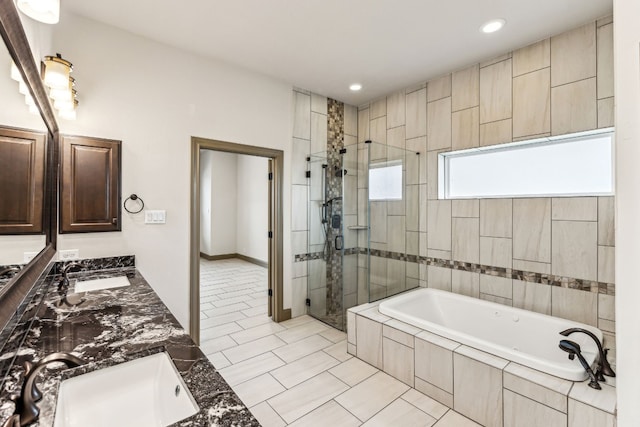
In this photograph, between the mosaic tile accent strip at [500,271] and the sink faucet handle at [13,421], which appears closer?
the sink faucet handle at [13,421]

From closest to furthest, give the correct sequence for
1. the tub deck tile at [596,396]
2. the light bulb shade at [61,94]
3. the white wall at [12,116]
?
the white wall at [12,116], the tub deck tile at [596,396], the light bulb shade at [61,94]

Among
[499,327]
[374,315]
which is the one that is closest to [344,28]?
[374,315]

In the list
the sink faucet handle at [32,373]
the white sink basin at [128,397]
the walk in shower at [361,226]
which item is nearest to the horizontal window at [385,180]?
the walk in shower at [361,226]

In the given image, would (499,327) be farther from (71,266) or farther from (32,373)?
(71,266)

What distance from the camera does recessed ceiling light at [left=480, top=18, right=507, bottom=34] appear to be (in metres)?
2.36

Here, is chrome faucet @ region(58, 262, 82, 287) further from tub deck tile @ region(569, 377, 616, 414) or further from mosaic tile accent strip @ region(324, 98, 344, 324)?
tub deck tile @ region(569, 377, 616, 414)

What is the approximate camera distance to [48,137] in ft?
5.84

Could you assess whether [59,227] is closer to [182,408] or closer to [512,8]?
[182,408]

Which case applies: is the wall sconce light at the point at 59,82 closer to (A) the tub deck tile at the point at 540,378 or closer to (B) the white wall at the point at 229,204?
(A) the tub deck tile at the point at 540,378

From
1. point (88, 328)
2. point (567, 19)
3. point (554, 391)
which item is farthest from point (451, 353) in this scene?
point (567, 19)

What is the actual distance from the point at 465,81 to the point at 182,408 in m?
3.58

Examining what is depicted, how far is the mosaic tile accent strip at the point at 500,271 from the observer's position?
92.7 inches

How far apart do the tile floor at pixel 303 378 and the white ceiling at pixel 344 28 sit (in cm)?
293

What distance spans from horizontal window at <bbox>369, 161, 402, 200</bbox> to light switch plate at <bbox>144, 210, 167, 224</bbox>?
210cm
